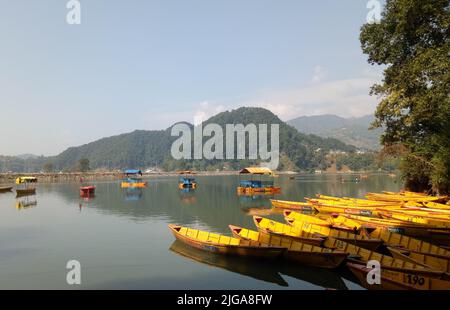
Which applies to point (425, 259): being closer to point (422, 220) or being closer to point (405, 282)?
point (405, 282)

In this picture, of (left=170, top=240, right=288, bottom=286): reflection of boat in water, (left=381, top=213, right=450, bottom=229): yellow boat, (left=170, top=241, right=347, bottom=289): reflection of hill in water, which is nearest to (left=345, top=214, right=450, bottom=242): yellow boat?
(left=381, top=213, right=450, bottom=229): yellow boat

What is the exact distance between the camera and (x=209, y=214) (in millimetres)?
48938

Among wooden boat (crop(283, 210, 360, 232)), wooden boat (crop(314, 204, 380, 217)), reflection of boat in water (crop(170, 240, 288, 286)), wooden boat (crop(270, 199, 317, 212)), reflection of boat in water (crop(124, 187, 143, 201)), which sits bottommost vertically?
reflection of boat in water (crop(124, 187, 143, 201))

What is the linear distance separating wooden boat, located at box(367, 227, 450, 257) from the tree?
17.8m

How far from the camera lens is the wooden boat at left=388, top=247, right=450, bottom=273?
703 inches

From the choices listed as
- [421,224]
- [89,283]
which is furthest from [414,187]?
[89,283]

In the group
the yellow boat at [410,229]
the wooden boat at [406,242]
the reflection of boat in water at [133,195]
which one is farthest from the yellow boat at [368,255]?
the reflection of boat in water at [133,195]

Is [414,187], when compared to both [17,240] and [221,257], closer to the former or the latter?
[221,257]

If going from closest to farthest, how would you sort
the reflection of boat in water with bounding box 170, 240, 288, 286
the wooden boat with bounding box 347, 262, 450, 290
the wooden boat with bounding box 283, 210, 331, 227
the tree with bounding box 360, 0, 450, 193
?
the wooden boat with bounding box 347, 262, 450, 290 → the reflection of boat in water with bounding box 170, 240, 288, 286 → the wooden boat with bounding box 283, 210, 331, 227 → the tree with bounding box 360, 0, 450, 193

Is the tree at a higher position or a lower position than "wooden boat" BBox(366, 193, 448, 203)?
higher

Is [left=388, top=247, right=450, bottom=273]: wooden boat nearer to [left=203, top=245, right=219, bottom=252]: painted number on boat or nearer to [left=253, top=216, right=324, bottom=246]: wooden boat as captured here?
[left=253, top=216, right=324, bottom=246]: wooden boat

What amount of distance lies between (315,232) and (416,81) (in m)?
23.5

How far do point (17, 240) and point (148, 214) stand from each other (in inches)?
722

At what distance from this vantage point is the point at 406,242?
23.2 metres
